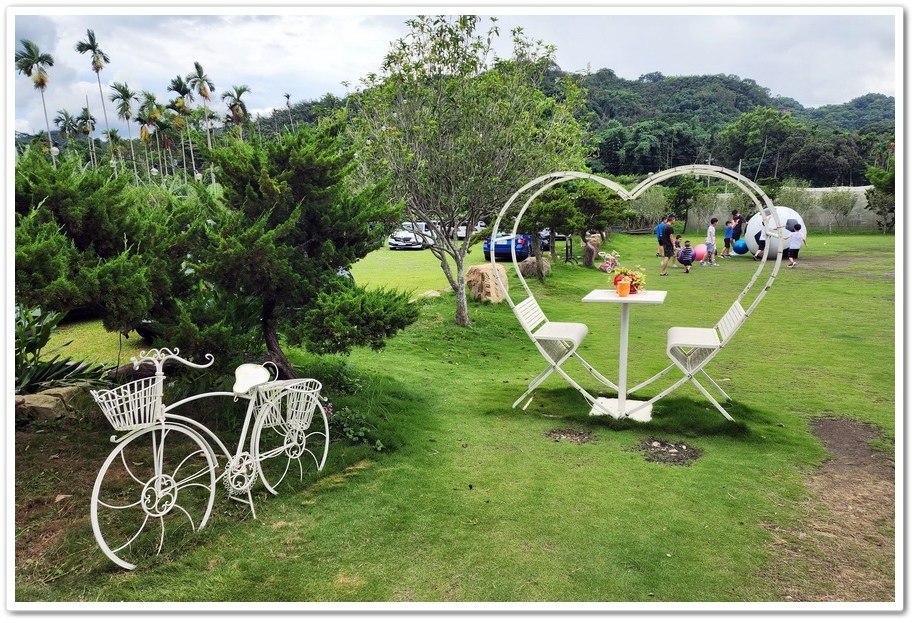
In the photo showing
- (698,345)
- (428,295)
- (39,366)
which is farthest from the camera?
(428,295)

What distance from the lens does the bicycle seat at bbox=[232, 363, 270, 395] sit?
11.2 feet

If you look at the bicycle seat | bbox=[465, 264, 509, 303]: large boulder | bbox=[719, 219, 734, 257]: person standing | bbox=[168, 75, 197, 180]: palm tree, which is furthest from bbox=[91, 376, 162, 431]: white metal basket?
bbox=[168, 75, 197, 180]: palm tree

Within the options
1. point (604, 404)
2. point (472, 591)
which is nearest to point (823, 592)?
point (472, 591)

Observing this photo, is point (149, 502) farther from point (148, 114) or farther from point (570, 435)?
point (148, 114)

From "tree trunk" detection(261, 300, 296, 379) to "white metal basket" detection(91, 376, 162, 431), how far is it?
77.8 inches

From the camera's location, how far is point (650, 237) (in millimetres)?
27797

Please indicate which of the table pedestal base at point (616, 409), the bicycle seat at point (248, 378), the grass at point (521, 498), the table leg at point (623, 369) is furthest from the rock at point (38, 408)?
the table leg at point (623, 369)

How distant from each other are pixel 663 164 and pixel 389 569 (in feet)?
134

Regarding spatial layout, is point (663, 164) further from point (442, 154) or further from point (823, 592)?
point (823, 592)

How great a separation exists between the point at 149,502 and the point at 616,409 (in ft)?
12.6

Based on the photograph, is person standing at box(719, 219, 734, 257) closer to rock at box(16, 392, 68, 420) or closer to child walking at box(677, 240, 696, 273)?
child walking at box(677, 240, 696, 273)

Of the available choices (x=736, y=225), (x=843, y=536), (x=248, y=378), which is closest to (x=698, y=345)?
(x=843, y=536)

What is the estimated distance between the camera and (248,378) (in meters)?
3.50

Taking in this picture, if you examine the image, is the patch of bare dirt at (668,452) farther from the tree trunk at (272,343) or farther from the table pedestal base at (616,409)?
the tree trunk at (272,343)
